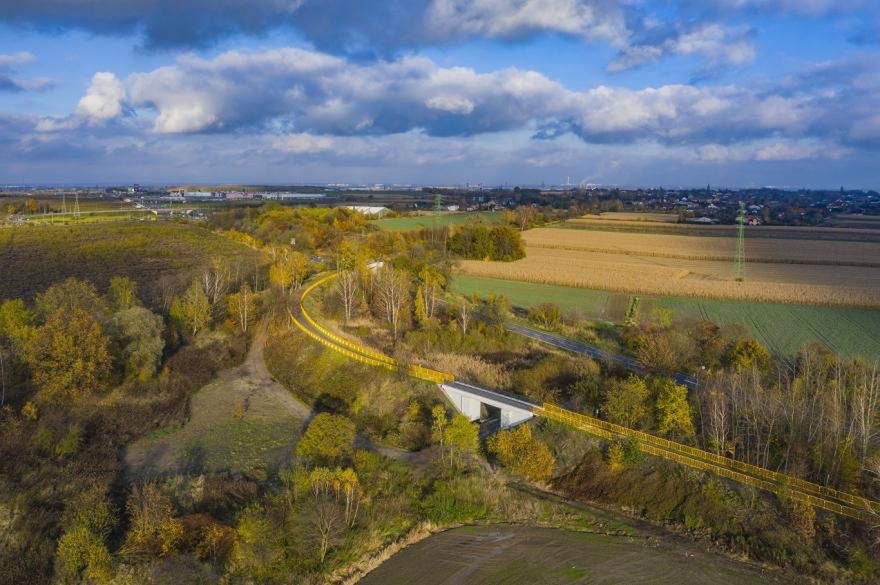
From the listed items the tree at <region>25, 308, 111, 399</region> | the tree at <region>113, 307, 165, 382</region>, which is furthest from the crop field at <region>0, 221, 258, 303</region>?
the tree at <region>25, 308, 111, 399</region>

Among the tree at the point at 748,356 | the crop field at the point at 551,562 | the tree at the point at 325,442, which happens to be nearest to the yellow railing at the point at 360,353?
the tree at the point at 325,442

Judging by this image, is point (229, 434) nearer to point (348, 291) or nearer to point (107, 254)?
point (348, 291)

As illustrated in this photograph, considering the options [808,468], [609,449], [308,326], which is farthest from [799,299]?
[308,326]

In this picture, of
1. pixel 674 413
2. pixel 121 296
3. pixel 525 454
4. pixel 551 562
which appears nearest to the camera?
pixel 551 562

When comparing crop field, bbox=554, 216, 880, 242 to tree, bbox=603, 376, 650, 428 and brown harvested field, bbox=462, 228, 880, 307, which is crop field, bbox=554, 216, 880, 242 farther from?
tree, bbox=603, 376, 650, 428

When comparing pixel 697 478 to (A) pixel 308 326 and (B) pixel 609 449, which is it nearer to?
(B) pixel 609 449

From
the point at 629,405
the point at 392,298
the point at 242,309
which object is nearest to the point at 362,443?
the point at 629,405
